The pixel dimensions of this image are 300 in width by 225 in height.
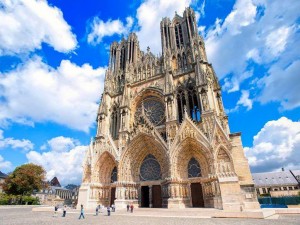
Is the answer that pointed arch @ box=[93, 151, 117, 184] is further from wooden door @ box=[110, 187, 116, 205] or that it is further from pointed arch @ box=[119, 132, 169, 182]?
pointed arch @ box=[119, 132, 169, 182]

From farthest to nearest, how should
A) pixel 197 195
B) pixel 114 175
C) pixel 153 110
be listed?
pixel 153 110
pixel 114 175
pixel 197 195

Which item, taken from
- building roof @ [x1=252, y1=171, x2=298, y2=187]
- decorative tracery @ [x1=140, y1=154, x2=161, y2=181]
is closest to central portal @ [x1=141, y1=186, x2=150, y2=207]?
decorative tracery @ [x1=140, y1=154, x2=161, y2=181]

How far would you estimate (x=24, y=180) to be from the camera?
32875 millimetres

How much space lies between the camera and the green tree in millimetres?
32812

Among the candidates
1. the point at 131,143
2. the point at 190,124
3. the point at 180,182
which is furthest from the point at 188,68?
the point at 180,182

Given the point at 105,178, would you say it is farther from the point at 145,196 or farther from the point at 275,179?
the point at 275,179

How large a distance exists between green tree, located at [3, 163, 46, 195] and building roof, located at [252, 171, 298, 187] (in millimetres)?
46457

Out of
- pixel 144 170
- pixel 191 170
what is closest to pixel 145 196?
A: pixel 144 170

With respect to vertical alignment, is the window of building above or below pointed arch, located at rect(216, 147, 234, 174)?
above

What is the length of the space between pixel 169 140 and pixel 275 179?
40.2 metres

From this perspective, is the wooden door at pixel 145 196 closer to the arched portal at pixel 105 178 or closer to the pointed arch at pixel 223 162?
the arched portal at pixel 105 178

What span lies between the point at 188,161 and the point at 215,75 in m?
11.6

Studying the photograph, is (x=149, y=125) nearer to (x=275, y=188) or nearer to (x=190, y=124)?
(x=190, y=124)

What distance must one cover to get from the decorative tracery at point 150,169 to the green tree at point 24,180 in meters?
25.3
